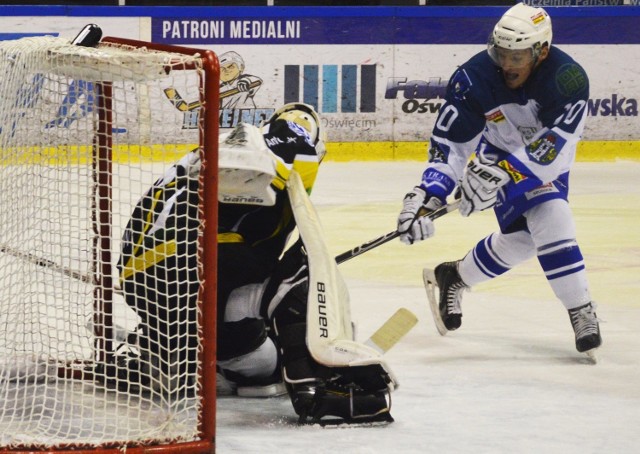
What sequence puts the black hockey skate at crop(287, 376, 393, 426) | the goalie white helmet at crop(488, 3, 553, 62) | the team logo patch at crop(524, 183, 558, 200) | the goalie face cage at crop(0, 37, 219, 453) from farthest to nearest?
the team logo patch at crop(524, 183, 558, 200)
the goalie white helmet at crop(488, 3, 553, 62)
the black hockey skate at crop(287, 376, 393, 426)
the goalie face cage at crop(0, 37, 219, 453)

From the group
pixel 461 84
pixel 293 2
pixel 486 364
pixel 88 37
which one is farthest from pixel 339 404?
pixel 293 2

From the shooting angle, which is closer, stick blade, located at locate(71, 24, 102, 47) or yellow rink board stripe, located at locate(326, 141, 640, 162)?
stick blade, located at locate(71, 24, 102, 47)

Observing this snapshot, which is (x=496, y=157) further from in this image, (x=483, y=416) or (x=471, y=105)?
(x=483, y=416)

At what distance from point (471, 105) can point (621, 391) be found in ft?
3.15

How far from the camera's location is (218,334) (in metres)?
2.75

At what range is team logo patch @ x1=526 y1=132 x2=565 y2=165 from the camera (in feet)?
10.8

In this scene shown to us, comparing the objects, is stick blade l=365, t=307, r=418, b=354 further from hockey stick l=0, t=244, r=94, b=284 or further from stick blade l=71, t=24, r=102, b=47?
stick blade l=71, t=24, r=102, b=47

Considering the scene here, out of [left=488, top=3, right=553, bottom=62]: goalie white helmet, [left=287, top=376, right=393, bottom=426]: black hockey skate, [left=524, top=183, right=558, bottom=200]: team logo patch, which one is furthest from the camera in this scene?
[left=524, top=183, right=558, bottom=200]: team logo patch

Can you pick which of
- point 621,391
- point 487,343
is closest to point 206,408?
point 621,391

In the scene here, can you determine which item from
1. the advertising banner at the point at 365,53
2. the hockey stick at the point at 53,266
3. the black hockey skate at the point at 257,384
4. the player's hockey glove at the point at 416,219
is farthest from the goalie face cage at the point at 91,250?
the advertising banner at the point at 365,53

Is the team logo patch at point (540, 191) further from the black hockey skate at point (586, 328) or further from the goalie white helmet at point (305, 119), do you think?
the goalie white helmet at point (305, 119)

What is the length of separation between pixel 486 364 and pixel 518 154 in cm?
58

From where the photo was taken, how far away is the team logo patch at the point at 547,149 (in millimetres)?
3293

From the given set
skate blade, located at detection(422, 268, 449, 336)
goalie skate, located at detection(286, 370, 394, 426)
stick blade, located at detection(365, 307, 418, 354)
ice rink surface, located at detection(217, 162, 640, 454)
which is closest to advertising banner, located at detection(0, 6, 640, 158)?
ice rink surface, located at detection(217, 162, 640, 454)
